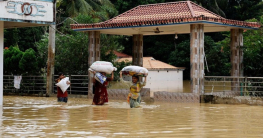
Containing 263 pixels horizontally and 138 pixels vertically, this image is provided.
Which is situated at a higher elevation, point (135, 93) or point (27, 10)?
point (27, 10)

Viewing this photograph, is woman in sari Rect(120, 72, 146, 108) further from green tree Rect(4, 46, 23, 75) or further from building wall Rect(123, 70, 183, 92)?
building wall Rect(123, 70, 183, 92)

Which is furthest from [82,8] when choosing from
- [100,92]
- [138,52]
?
[100,92]

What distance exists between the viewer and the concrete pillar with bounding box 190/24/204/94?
69.6 ft

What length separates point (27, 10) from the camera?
1756 cm

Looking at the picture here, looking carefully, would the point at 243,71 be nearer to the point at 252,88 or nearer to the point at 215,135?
the point at 252,88

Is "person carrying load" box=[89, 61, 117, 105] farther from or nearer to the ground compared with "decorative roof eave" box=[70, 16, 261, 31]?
nearer to the ground

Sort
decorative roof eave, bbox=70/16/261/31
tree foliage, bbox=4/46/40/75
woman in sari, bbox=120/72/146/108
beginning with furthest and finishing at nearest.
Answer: tree foliage, bbox=4/46/40/75 → decorative roof eave, bbox=70/16/261/31 → woman in sari, bbox=120/72/146/108

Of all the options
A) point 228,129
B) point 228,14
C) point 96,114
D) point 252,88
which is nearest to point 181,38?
point 228,14

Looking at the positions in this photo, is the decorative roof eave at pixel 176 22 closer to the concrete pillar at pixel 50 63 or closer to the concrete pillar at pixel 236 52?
the concrete pillar at pixel 236 52

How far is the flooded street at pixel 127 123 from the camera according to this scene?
10672 millimetres

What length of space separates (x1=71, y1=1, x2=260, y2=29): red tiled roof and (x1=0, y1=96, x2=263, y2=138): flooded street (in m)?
5.82

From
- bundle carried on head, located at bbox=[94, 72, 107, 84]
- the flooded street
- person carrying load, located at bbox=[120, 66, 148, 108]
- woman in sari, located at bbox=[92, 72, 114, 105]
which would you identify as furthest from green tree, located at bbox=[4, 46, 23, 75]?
person carrying load, located at bbox=[120, 66, 148, 108]

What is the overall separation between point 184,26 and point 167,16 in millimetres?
1113

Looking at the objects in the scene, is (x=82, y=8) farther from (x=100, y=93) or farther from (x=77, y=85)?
(x=100, y=93)
